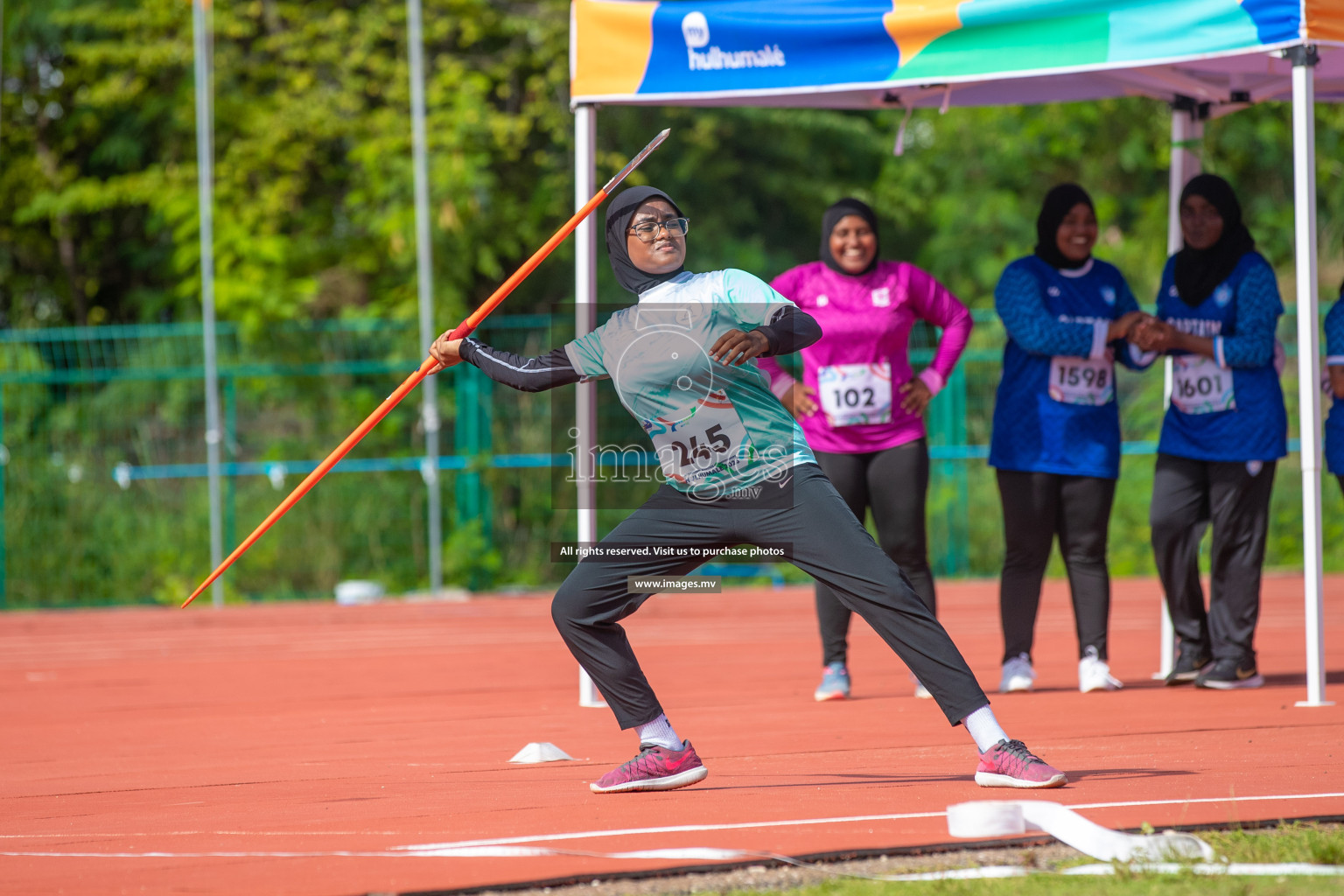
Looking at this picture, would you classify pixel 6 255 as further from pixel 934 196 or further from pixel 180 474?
pixel 934 196

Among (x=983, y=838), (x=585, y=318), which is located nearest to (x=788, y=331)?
(x=983, y=838)

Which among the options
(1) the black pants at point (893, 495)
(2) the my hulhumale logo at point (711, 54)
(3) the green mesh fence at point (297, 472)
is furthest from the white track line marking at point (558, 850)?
Result: (3) the green mesh fence at point (297, 472)

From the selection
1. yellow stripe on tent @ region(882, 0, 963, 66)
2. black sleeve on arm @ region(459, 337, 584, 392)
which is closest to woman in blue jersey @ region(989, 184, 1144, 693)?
yellow stripe on tent @ region(882, 0, 963, 66)

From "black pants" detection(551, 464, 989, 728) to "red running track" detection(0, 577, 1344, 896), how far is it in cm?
35

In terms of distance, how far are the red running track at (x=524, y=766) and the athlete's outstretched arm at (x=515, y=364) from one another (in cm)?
130

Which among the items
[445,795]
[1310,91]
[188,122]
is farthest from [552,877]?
[188,122]

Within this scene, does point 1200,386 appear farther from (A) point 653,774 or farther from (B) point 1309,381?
(A) point 653,774

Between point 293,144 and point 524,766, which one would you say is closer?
point 524,766

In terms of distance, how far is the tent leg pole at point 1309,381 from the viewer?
677 cm

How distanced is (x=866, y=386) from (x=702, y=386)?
102 inches

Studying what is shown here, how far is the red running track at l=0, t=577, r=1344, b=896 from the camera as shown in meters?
4.15

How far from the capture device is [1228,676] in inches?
298

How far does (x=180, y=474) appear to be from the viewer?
16641 millimetres

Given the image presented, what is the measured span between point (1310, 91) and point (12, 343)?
13804mm
